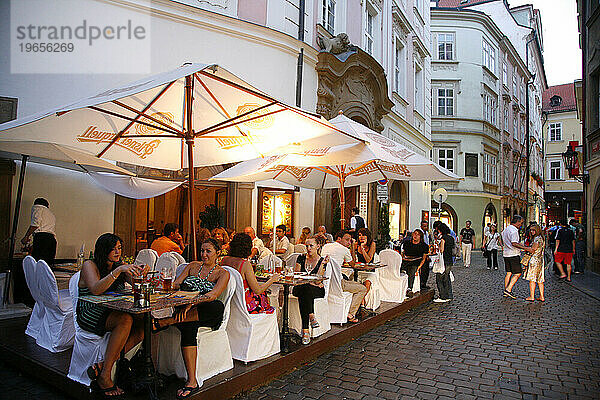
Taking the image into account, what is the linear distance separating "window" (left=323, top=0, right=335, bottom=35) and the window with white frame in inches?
245

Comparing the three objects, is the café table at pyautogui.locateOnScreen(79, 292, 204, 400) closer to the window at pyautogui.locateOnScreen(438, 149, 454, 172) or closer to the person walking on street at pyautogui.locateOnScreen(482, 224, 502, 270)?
the person walking on street at pyautogui.locateOnScreen(482, 224, 502, 270)

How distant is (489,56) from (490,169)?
8.03 m

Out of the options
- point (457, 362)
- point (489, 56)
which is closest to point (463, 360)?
point (457, 362)

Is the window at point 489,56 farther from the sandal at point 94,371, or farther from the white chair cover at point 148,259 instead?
the sandal at point 94,371

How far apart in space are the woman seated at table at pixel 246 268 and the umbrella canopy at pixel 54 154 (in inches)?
140

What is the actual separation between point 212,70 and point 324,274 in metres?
3.33

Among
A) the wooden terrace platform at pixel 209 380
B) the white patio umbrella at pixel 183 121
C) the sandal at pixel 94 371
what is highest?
the white patio umbrella at pixel 183 121

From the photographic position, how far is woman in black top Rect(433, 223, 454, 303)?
10.3 metres

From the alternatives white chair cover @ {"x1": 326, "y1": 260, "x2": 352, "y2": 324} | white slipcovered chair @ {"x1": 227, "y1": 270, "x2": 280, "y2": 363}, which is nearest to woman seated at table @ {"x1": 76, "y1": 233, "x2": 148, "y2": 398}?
white slipcovered chair @ {"x1": 227, "y1": 270, "x2": 280, "y2": 363}

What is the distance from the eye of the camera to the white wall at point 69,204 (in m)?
9.16

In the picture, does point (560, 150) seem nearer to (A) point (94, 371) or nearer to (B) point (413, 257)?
(B) point (413, 257)

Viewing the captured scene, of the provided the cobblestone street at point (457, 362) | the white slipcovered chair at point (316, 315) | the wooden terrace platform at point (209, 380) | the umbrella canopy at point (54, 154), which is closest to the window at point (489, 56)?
the cobblestone street at point (457, 362)

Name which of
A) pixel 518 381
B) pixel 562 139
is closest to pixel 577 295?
pixel 518 381

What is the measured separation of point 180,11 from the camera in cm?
1088
